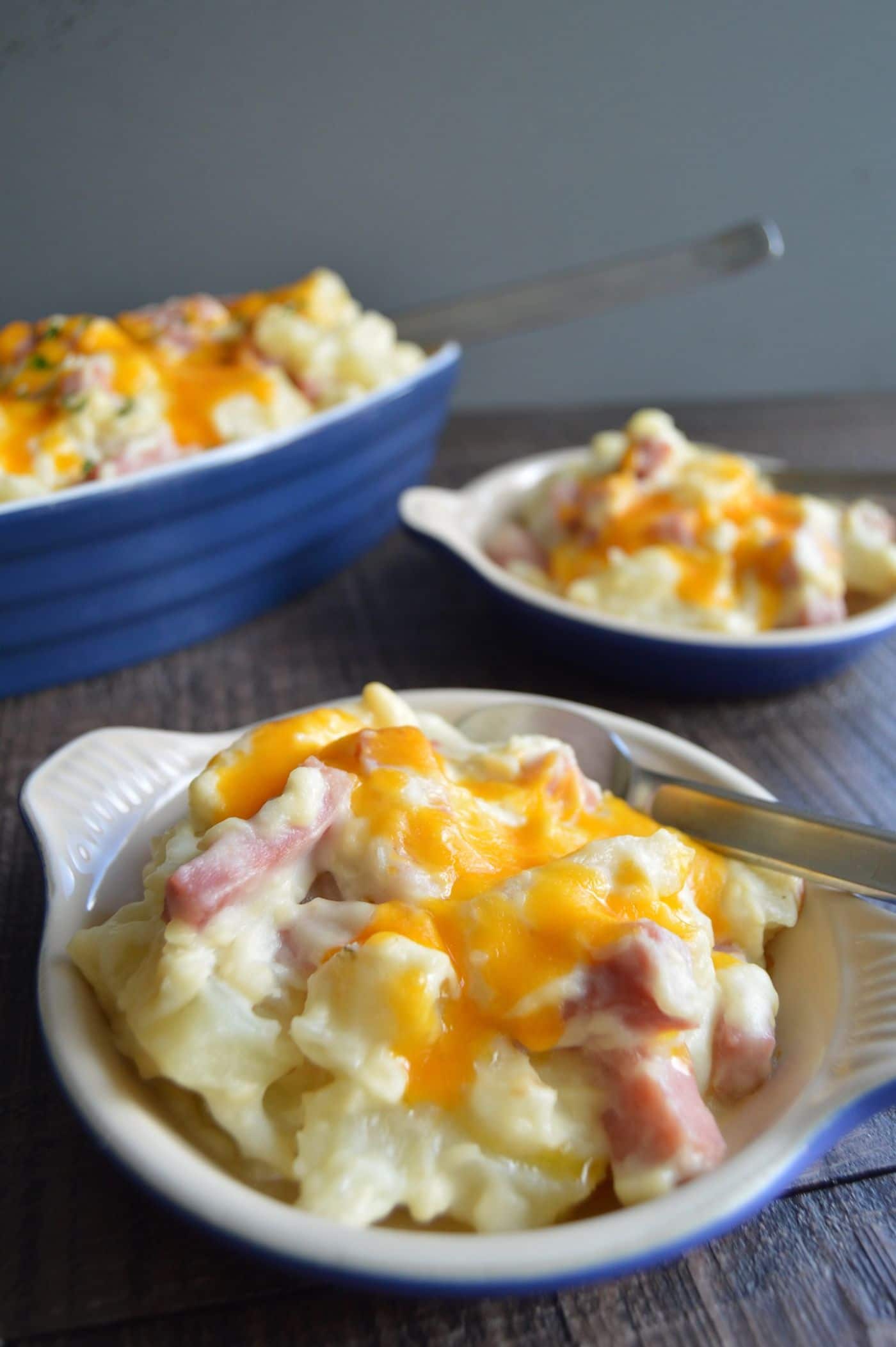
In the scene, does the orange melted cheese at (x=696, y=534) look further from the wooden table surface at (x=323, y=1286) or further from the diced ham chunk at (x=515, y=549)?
the wooden table surface at (x=323, y=1286)

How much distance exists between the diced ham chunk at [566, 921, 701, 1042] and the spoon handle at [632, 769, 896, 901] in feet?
0.63

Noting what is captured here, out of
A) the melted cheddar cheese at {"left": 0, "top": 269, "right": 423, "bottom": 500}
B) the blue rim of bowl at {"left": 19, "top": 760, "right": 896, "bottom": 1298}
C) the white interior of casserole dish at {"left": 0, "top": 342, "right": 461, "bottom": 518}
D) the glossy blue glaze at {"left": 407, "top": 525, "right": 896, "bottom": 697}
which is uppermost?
the melted cheddar cheese at {"left": 0, "top": 269, "right": 423, "bottom": 500}

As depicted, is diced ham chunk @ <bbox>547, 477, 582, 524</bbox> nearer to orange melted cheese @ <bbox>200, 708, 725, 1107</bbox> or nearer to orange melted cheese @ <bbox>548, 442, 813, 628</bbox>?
orange melted cheese @ <bbox>548, 442, 813, 628</bbox>

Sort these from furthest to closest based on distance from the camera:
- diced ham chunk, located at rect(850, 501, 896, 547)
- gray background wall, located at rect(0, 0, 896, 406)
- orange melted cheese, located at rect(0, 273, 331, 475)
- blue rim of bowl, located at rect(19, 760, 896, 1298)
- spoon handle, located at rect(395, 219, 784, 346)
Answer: gray background wall, located at rect(0, 0, 896, 406) < spoon handle, located at rect(395, 219, 784, 346) < diced ham chunk, located at rect(850, 501, 896, 547) < orange melted cheese, located at rect(0, 273, 331, 475) < blue rim of bowl, located at rect(19, 760, 896, 1298)

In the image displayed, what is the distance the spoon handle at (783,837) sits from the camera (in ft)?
2.52

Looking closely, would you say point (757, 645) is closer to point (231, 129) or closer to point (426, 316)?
point (426, 316)

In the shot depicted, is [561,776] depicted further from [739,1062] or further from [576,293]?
[576,293]

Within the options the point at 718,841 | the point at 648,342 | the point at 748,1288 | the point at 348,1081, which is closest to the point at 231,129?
the point at 648,342

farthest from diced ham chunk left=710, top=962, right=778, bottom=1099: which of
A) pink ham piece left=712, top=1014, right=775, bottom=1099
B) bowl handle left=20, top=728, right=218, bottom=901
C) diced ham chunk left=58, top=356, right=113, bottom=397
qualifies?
diced ham chunk left=58, top=356, right=113, bottom=397

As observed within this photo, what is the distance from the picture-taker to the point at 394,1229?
2.00 feet

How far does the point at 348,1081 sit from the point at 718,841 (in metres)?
0.37

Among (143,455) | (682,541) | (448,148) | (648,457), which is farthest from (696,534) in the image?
(448,148)

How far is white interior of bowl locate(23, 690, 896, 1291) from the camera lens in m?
0.54

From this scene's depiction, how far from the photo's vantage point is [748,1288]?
660mm
